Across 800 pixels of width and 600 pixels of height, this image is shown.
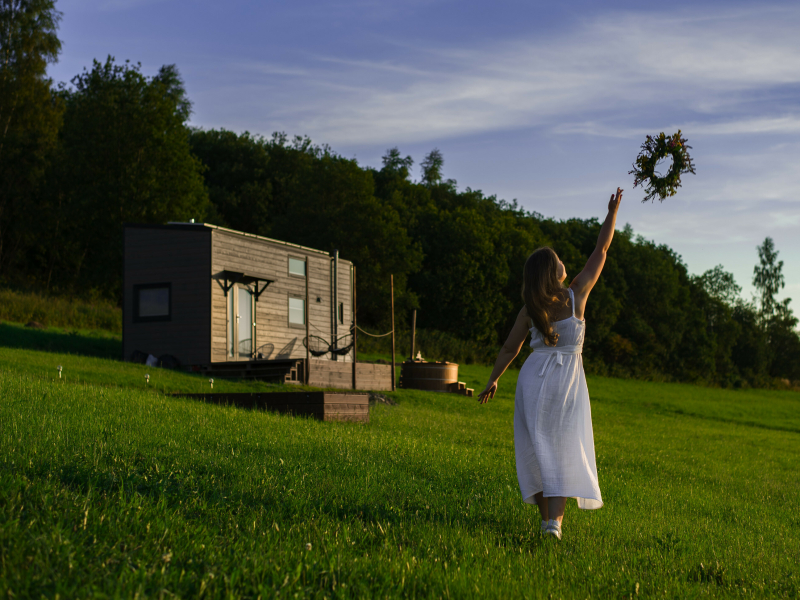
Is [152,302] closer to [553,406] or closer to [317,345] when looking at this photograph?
[317,345]

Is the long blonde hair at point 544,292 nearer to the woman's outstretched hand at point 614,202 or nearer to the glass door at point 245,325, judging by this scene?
the woman's outstretched hand at point 614,202

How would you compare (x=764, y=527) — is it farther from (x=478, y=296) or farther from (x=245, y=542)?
(x=478, y=296)

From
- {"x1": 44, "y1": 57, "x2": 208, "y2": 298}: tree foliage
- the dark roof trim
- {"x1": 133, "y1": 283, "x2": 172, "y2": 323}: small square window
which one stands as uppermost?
{"x1": 44, "y1": 57, "x2": 208, "y2": 298}: tree foliage

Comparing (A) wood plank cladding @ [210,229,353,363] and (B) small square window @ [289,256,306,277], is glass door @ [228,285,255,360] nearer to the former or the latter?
(A) wood plank cladding @ [210,229,353,363]

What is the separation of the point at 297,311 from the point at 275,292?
1294 mm

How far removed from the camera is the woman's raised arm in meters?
5.05

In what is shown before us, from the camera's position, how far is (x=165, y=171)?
3794 centimetres

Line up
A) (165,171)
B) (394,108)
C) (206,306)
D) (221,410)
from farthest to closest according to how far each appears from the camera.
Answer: (165,171) < (394,108) < (206,306) < (221,410)

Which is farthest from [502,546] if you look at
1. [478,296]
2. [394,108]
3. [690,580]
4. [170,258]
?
[478,296]

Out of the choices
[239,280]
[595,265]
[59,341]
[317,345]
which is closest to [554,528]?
[595,265]

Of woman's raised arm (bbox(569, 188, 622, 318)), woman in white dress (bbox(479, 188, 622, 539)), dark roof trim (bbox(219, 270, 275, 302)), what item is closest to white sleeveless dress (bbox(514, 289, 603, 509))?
woman in white dress (bbox(479, 188, 622, 539))

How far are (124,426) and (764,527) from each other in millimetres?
6632

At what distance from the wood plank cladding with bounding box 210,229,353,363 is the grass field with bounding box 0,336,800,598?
1123 cm

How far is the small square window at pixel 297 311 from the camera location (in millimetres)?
24562
